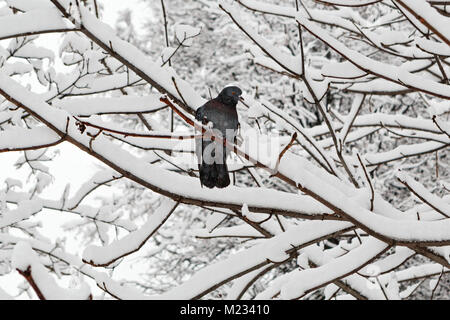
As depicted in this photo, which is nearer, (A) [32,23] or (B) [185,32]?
(A) [32,23]

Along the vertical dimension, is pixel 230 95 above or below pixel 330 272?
above

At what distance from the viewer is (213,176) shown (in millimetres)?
1986

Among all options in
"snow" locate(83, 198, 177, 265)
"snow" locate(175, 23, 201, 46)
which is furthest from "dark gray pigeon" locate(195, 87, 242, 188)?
"snow" locate(175, 23, 201, 46)

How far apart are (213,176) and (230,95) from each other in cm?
70

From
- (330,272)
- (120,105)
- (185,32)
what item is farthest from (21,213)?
(330,272)

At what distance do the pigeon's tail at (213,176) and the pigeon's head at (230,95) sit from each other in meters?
0.61

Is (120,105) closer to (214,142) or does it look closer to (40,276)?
(214,142)

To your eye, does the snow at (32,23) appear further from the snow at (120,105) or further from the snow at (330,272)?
the snow at (330,272)

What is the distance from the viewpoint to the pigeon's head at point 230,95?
2.56 meters

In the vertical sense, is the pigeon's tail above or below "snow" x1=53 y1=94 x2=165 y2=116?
below

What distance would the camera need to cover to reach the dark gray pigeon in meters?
1.99

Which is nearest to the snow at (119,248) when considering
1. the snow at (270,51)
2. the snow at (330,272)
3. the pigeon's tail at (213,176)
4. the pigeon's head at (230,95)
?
the pigeon's tail at (213,176)

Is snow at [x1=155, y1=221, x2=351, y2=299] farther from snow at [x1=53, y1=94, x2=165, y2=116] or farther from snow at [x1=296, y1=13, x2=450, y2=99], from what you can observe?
snow at [x1=53, y1=94, x2=165, y2=116]
